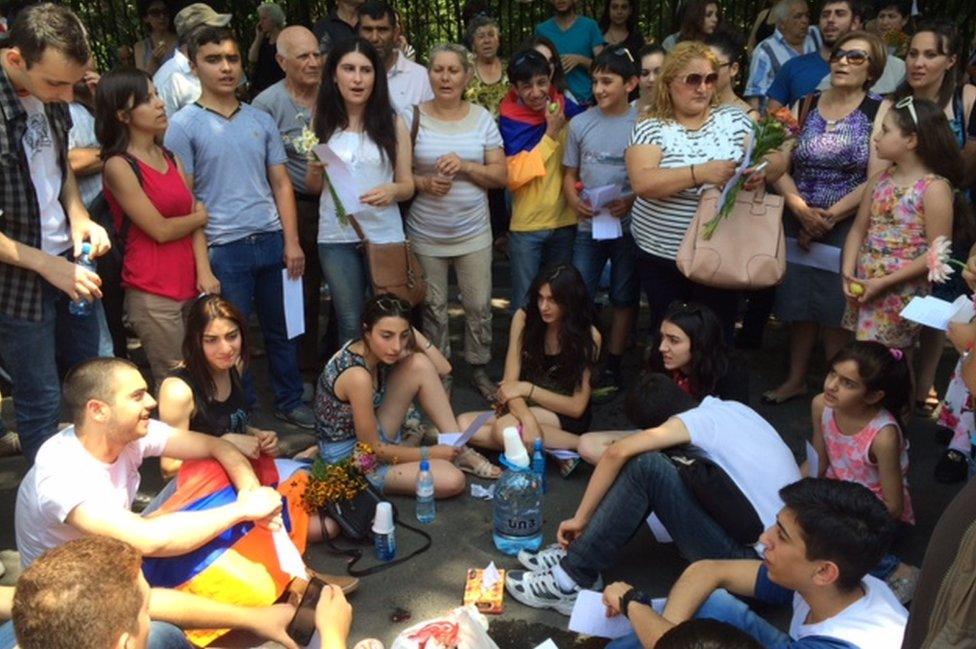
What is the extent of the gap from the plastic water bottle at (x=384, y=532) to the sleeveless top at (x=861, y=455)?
1.76 meters

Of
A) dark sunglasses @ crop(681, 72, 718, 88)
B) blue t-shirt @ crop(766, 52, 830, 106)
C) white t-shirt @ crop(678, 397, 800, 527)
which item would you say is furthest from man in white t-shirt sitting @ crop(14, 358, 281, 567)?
blue t-shirt @ crop(766, 52, 830, 106)

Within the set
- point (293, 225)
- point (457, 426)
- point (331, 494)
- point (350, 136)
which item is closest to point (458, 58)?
point (350, 136)

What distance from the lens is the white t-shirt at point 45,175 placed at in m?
3.66

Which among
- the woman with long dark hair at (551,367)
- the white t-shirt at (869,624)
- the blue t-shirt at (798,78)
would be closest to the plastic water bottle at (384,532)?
the woman with long dark hair at (551,367)

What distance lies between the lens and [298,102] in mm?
5027

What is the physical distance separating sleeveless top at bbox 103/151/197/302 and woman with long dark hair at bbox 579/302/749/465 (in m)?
2.27

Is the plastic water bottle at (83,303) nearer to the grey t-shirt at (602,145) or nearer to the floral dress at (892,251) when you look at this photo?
the grey t-shirt at (602,145)

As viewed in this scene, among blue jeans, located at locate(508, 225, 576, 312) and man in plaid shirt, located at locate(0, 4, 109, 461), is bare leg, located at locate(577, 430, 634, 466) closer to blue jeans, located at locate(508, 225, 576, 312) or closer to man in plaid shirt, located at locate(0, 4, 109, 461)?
blue jeans, located at locate(508, 225, 576, 312)

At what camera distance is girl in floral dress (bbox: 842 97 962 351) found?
4.18m

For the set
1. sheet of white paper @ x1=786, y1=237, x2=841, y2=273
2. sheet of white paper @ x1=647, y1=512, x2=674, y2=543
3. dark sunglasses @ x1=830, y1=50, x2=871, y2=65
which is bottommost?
sheet of white paper @ x1=647, y1=512, x2=674, y2=543

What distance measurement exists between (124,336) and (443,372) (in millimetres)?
2111

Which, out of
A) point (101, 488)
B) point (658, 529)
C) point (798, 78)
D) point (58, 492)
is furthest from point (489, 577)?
point (798, 78)

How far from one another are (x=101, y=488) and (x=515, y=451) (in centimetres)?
189

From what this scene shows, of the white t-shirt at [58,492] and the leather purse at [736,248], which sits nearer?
the white t-shirt at [58,492]
